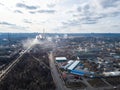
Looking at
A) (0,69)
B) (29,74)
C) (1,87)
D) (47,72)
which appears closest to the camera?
(1,87)

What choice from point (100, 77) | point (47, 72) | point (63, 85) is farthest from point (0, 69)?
point (100, 77)

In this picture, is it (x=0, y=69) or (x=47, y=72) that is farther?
(x=0, y=69)

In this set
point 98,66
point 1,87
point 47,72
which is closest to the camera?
point 1,87

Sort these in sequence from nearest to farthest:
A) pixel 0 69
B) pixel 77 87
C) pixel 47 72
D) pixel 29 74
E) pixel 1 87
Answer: pixel 1 87, pixel 77 87, pixel 29 74, pixel 47 72, pixel 0 69

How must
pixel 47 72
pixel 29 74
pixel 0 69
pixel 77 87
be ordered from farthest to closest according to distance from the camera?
pixel 0 69 → pixel 47 72 → pixel 29 74 → pixel 77 87

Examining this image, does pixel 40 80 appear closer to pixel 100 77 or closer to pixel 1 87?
pixel 1 87

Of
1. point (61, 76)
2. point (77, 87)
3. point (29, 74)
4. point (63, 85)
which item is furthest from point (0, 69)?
point (77, 87)

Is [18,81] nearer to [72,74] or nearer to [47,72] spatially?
[47,72]

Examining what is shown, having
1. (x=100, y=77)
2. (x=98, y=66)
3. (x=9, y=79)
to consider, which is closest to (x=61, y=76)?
(x=100, y=77)
